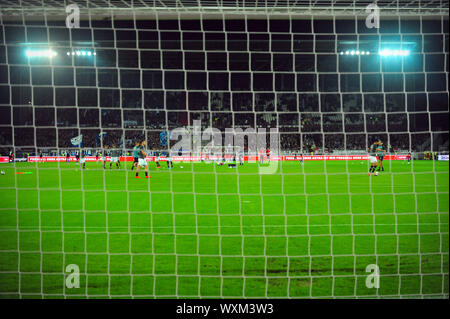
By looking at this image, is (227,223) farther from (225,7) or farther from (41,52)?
(41,52)

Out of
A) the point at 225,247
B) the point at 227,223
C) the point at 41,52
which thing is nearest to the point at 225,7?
the point at 225,247

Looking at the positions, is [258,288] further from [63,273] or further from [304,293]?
[63,273]

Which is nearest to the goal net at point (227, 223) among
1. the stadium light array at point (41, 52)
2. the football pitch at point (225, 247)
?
the football pitch at point (225, 247)

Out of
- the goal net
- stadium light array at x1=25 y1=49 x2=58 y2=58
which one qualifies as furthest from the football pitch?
stadium light array at x1=25 y1=49 x2=58 y2=58

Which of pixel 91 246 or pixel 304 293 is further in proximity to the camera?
pixel 91 246

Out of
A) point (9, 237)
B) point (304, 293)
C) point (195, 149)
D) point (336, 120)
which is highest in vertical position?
point (336, 120)

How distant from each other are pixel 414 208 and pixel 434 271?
3.80 metres

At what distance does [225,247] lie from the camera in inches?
208

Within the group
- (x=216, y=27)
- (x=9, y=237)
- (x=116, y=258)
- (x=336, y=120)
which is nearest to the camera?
(x=116, y=258)

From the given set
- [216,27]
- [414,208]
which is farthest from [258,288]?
[414,208]

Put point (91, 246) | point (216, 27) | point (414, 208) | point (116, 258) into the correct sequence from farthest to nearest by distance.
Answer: point (414, 208) < point (216, 27) < point (91, 246) < point (116, 258)

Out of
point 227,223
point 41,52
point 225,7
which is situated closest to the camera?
point 225,7

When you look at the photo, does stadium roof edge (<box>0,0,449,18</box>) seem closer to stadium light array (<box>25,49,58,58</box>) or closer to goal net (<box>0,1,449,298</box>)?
goal net (<box>0,1,449,298</box>)
